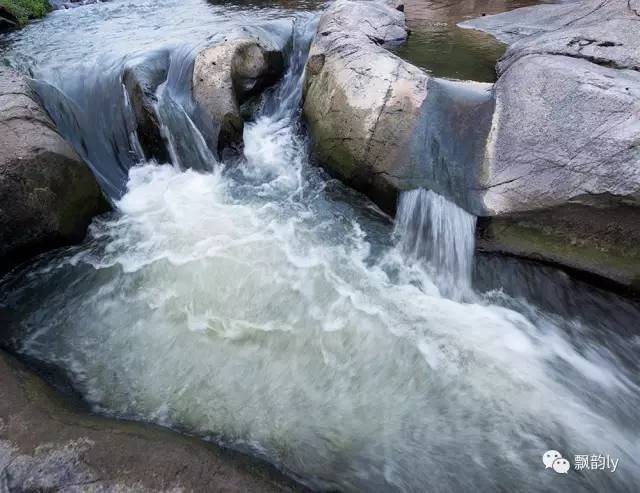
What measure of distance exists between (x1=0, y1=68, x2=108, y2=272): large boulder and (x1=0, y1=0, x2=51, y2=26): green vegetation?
837 cm

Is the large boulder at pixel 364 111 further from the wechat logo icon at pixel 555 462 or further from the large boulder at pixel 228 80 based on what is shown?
the wechat logo icon at pixel 555 462

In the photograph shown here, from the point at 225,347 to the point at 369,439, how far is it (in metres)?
1.50

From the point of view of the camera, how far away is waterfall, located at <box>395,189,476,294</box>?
14.2 feet

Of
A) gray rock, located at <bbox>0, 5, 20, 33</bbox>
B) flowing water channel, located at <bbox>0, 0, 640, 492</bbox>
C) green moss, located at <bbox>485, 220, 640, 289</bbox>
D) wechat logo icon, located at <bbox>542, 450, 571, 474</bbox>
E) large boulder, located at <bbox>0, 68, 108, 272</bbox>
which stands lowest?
wechat logo icon, located at <bbox>542, 450, 571, 474</bbox>

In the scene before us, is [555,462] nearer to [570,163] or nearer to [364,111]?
[570,163]

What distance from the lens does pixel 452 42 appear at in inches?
299

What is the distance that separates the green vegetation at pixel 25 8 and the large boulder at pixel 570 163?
500 inches

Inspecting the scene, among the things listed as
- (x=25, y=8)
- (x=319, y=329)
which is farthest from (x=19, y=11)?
(x=319, y=329)

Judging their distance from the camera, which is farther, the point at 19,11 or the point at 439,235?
the point at 19,11

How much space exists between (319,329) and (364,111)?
2808 mm

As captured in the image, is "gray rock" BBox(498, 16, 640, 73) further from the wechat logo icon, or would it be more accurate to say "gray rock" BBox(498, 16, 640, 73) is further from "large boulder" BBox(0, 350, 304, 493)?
"large boulder" BBox(0, 350, 304, 493)

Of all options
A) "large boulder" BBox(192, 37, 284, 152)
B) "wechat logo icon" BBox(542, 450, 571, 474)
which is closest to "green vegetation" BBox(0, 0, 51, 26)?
"large boulder" BBox(192, 37, 284, 152)

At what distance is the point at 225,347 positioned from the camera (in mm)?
3594

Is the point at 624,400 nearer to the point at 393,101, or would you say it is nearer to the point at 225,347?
the point at 225,347
